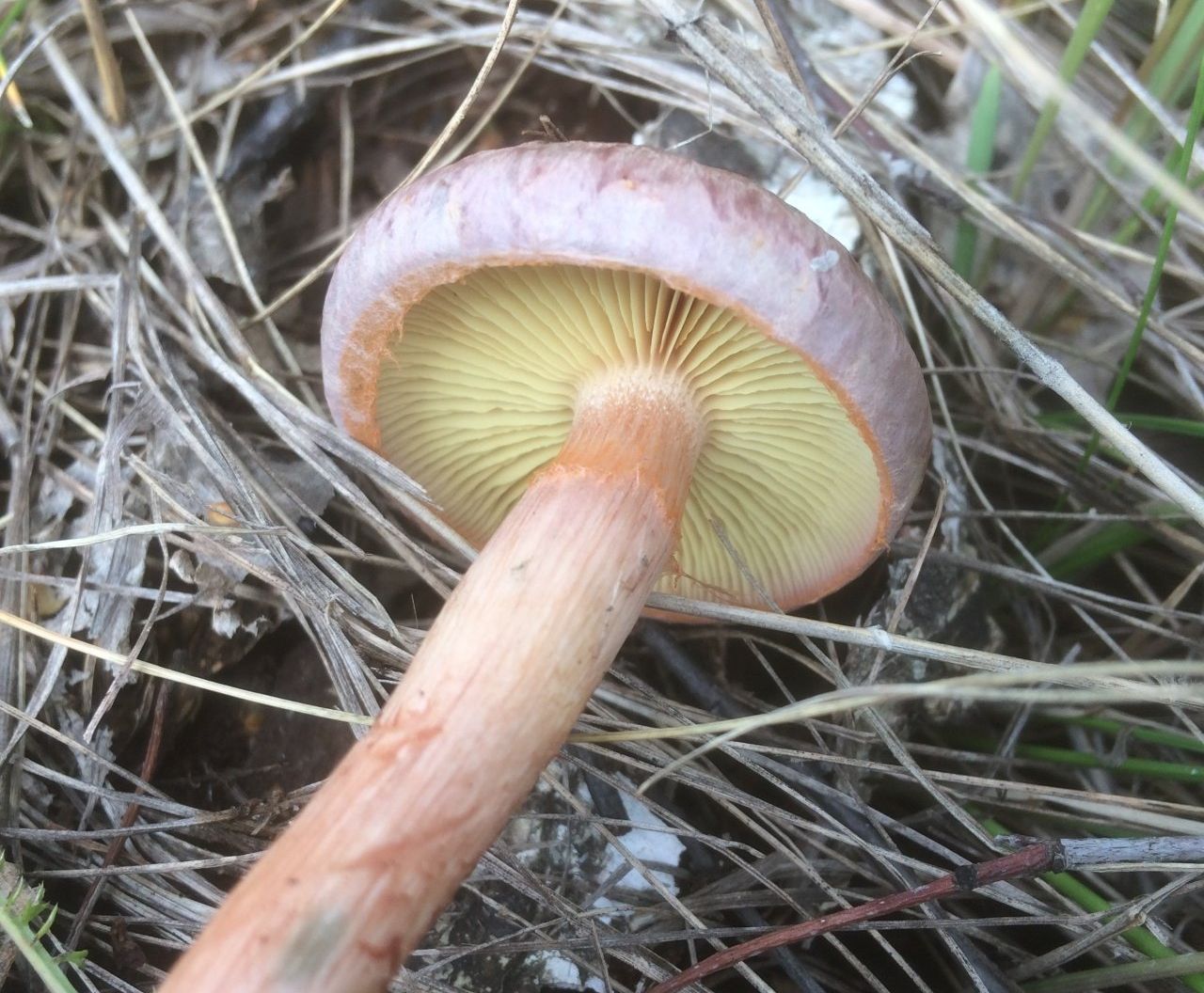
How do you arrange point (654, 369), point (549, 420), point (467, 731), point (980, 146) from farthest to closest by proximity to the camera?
point (980, 146), point (549, 420), point (654, 369), point (467, 731)

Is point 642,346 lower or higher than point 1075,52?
lower

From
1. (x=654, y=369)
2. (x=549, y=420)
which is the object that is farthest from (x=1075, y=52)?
(x=549, y=420)

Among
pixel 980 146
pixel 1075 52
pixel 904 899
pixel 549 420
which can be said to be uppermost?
pixel 1075 52

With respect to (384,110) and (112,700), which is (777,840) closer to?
(112,700)

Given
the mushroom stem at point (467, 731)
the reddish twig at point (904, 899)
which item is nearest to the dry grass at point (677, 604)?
the reddish twig at point (904, 899)

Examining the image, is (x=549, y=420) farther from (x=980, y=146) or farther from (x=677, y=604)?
(x=980, y=146)

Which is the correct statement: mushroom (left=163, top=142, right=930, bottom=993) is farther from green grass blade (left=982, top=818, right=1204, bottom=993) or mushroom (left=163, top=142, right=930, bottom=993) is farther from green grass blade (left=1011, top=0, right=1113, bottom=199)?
green grass blade (left=1011, top=0, right=1113, bottom=199)

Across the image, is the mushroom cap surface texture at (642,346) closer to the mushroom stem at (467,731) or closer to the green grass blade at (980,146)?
the mushroom stem at (467,731)
